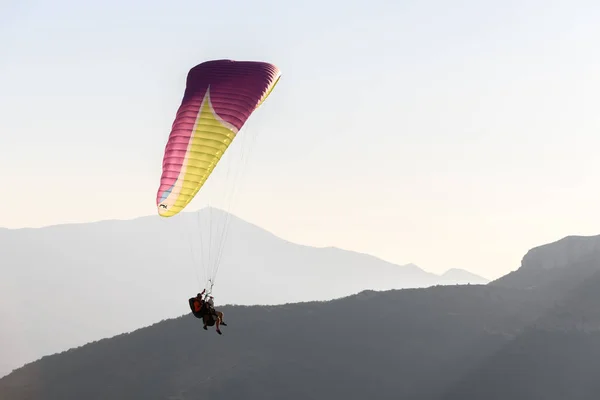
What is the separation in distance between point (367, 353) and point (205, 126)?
7937cm

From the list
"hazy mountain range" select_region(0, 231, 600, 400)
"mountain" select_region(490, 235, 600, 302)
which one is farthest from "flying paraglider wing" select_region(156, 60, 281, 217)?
"mountain" select_region(490, 235, 600, 302)

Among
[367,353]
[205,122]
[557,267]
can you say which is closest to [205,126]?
[205,122]

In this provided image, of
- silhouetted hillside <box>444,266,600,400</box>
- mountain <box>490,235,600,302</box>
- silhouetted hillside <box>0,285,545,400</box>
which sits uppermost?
mountain <box>490,235,600,302</box>

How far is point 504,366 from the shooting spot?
324 feet

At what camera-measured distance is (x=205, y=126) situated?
27.5 m

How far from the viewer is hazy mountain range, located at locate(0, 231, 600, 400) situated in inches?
3698

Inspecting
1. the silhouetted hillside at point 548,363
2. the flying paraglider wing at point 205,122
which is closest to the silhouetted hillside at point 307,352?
the silhouetted hillside at point 548,363

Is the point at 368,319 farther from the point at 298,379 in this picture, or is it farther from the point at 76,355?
the point at 76,355

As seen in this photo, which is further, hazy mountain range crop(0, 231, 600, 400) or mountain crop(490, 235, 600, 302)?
mountain crop(490, 235, 600, 302)

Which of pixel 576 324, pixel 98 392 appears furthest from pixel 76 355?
pixel 576 324

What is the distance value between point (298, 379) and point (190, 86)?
73.2 metres

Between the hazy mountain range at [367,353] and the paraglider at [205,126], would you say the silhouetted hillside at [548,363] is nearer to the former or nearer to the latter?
the hazy mountain range at [367,353]

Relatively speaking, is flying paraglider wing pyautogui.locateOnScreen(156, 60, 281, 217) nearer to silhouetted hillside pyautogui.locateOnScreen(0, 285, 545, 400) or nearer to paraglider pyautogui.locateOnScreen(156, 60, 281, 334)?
paraglider pyautogui.locateOnScreen(156, 60, 281, 334)

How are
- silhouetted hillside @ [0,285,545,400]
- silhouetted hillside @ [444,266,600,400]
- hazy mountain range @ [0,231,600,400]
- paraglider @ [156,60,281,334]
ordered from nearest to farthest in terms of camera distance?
paraglider @ [156,60,281,334], silhouetted hillside @ [444,266,600,400], hazy mountain range @ [0,231,600,400], silhouetted hillside @ [0,285,545,400]
